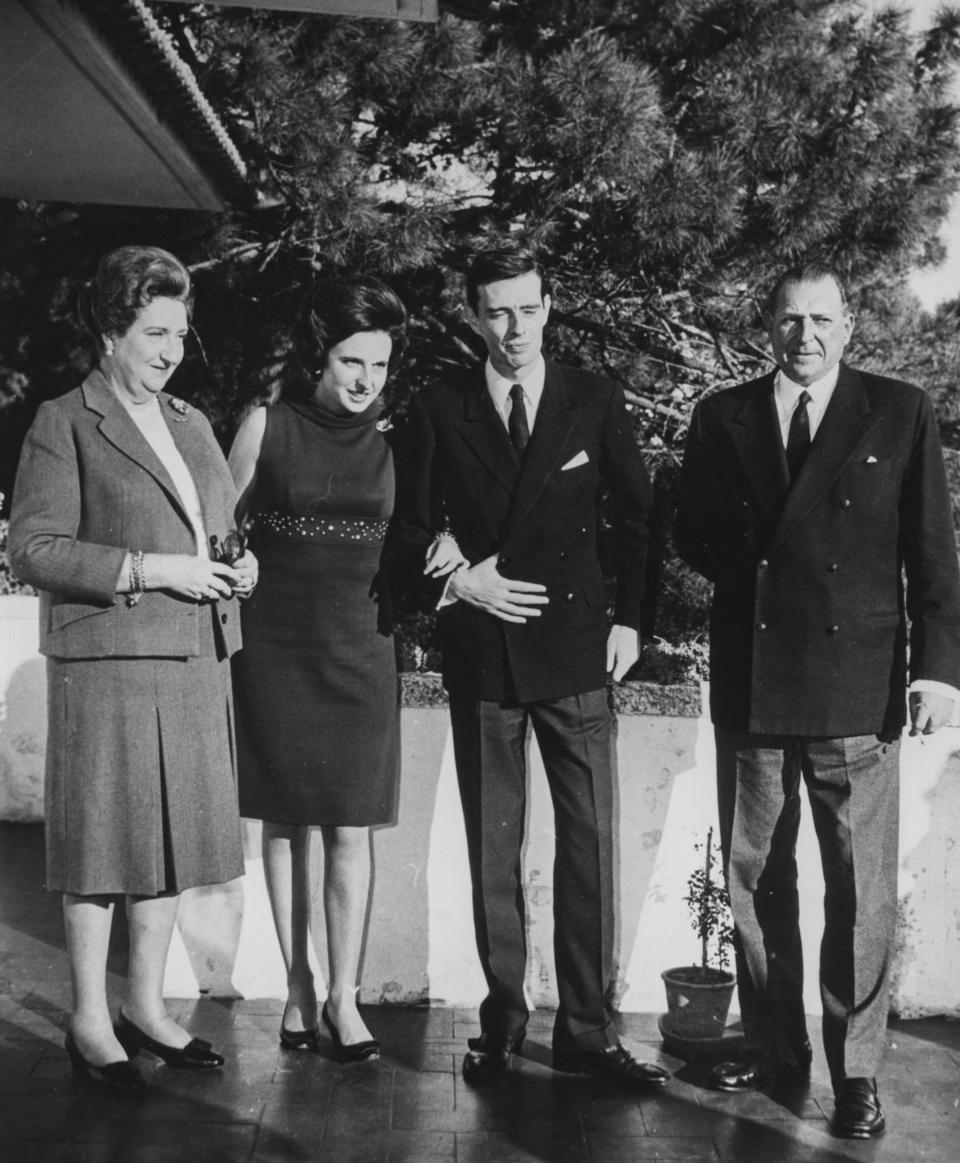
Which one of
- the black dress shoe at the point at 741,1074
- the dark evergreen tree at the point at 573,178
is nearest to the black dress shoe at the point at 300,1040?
the black dress shoe at the point at 741,1074

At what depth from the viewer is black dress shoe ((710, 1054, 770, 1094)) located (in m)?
3.39

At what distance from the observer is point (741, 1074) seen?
340 cm

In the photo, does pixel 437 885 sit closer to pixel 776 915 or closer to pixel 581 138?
pixel 776 915

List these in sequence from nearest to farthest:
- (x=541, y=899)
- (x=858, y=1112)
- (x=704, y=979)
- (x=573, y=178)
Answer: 1. (x=858, y=1112)
2. (x=704, y=979)
3. (x=541, y=899)
4. (x=573, y=178)

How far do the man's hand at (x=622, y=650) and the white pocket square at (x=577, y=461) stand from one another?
43cm

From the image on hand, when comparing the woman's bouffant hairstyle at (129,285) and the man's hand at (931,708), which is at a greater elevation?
the woman's bouffant hairstyle at (129,285)

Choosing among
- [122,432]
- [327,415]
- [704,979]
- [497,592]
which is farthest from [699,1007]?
[122,432]

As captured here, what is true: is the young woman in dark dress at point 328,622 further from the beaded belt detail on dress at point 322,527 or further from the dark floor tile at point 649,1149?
the dark floor tile at point 649,1149

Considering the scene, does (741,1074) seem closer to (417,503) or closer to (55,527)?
(417,503)

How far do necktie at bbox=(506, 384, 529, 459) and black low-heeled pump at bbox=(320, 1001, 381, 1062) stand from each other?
1588 millimetres

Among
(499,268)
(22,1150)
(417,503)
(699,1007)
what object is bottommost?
(22,1150)

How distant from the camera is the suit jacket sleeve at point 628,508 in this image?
138 inches

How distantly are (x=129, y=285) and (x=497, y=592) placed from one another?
1157mm

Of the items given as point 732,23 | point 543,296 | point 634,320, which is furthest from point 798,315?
point 732,23
